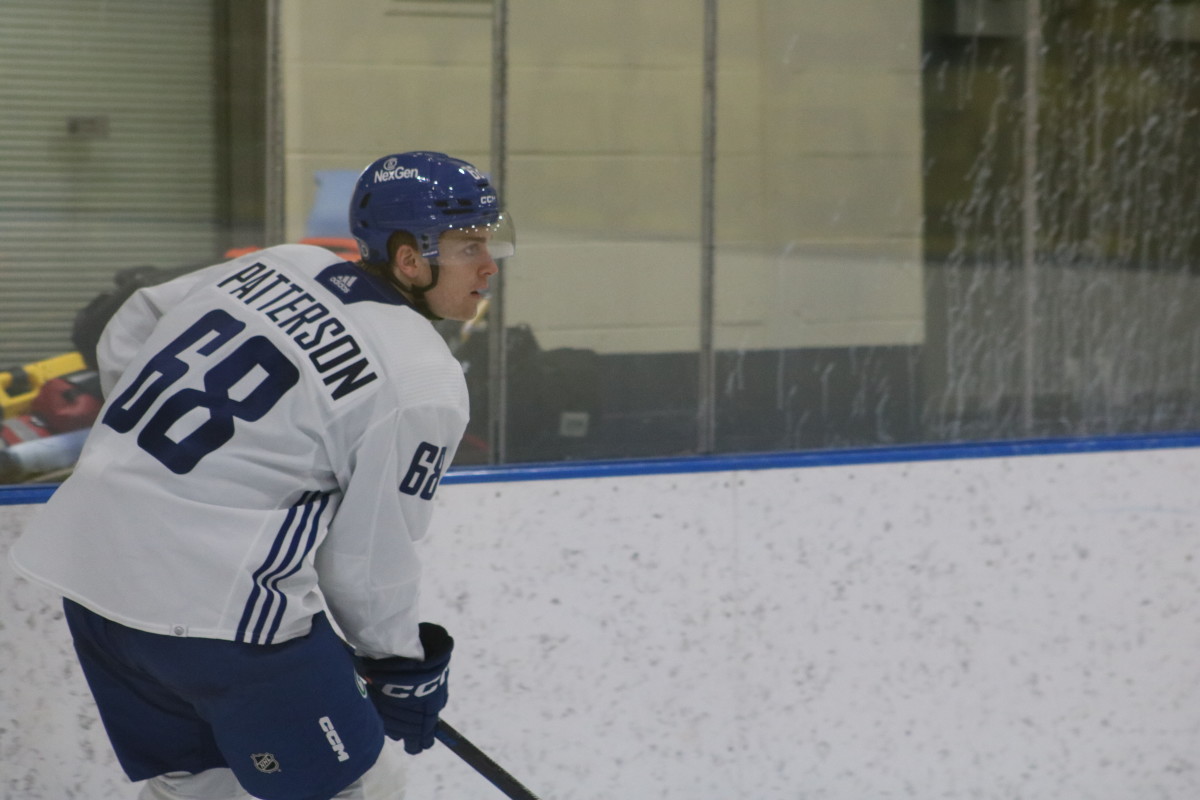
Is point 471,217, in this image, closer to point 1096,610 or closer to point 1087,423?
point 1096,610

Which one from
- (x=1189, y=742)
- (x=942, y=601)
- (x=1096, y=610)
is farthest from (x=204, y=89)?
(x=1189, y=742)

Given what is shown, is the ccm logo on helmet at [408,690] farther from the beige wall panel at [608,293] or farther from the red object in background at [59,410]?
the beige wall panel at [608,293]

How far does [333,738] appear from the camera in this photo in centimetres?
147

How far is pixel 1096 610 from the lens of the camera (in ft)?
8.39

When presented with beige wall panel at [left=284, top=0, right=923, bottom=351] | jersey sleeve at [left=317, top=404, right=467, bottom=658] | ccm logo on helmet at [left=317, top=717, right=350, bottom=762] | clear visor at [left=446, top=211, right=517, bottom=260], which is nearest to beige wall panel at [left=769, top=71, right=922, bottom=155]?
beige wall panel at [left=284, top=0, right=923, bottom=351]

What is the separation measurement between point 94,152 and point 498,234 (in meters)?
1.17

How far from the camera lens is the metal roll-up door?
7.79 ft

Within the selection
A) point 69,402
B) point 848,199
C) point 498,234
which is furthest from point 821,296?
point 69,402

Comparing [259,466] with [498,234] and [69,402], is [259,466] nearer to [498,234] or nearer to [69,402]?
[498,234]

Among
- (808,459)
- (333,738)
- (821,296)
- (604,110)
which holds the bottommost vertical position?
(333,738)

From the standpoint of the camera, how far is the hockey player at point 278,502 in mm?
1395

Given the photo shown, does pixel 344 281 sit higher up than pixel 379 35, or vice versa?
pixel 379 35

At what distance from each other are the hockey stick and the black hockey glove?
1.1 inches

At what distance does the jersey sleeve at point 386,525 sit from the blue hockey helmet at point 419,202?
0.69ft
